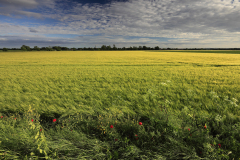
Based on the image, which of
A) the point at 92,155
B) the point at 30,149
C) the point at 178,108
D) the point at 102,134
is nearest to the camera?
the point at 30,149

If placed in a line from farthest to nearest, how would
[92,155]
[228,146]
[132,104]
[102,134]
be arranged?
[132,104] → [102,134] → [228,146] → [92,155]

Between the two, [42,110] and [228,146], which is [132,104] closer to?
[228,146]

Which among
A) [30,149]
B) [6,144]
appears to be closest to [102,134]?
[30,149]

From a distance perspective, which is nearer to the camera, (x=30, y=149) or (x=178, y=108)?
(x=30, y=149)

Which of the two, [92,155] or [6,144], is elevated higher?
[6,144]

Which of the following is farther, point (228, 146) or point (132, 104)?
point (132, 104)

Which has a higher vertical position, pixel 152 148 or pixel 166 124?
pixel 166 124

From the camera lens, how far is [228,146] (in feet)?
8.42

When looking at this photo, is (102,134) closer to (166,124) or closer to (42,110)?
(166,124)

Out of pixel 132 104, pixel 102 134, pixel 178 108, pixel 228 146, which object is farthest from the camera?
pixel 132 104

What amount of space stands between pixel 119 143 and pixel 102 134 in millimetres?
560

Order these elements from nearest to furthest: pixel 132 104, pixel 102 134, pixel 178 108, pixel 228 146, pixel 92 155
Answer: pixel 92 155, pixel 228 146, pixel 102 134, pixel 178 108, pixel 132 104

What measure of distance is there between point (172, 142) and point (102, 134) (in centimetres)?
179

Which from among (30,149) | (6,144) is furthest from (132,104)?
(6,144)
